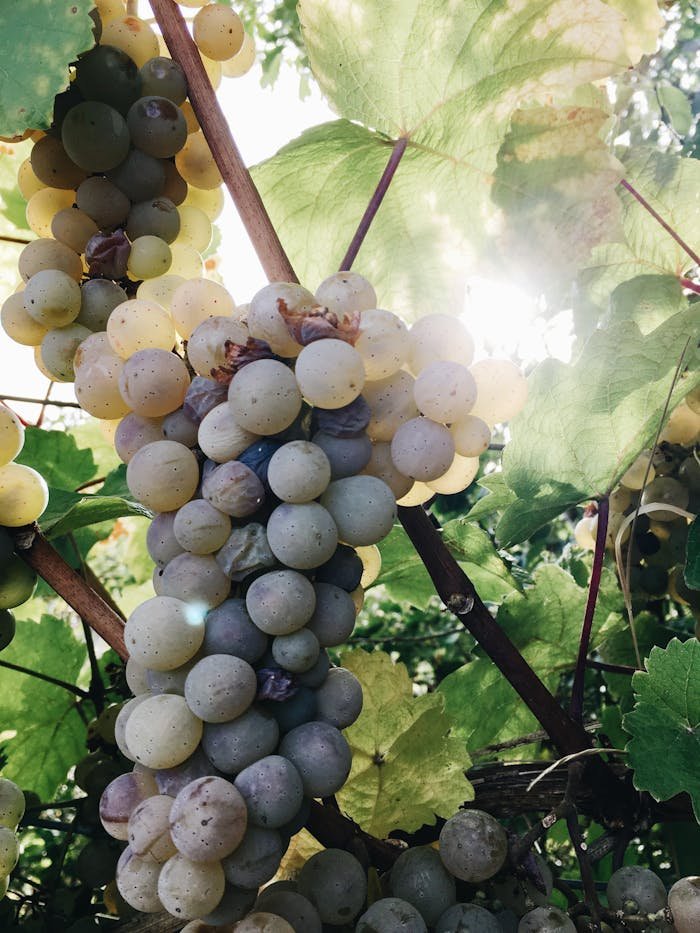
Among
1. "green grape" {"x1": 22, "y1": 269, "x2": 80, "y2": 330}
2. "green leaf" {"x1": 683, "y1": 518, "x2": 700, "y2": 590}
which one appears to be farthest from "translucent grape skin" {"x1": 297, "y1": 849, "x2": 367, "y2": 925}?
"green grape" {"x1": 22, "y1": 269, "x2": 80, "y2": 330}

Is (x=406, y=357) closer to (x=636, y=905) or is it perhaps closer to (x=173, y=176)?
(x=173, y=176)

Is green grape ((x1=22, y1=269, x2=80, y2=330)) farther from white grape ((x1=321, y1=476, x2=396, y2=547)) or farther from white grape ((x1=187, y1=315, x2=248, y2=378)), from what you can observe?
white grape ((x1=321, y1=476, x2=396, y2=547))

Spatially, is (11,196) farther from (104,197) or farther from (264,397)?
(264,397)

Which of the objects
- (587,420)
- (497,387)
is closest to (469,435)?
(497,387)

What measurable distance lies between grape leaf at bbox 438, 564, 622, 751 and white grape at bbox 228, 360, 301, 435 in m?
0.48

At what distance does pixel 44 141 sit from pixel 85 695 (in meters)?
0.55

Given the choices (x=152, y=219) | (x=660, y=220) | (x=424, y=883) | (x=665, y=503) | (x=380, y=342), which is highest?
(x=152, y=219)

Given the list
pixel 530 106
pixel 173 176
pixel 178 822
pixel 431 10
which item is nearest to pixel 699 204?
pixel 530 106

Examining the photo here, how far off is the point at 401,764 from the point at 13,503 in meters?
0.37

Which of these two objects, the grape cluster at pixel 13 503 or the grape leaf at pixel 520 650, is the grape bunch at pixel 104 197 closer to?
the grape cluster at pixel 13 503

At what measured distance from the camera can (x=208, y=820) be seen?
435 millimetres

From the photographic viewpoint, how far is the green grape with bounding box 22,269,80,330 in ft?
2.11

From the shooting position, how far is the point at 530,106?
709 millimetres

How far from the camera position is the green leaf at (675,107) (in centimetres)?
138
